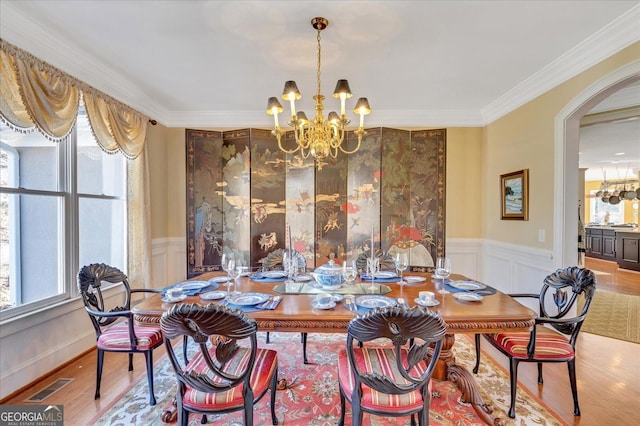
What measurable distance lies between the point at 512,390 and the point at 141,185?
4176 millimetres

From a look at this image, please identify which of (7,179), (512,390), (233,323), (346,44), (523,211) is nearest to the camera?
(233,323)

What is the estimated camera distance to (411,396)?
4.88ft

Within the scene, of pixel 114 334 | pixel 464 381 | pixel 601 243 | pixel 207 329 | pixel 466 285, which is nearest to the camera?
pixel 207 329

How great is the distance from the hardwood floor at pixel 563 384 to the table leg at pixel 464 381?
0.54 meters

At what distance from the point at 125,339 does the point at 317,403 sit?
1475mm

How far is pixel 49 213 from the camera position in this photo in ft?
8.53

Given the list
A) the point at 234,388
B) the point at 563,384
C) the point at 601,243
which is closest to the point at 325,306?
the point at 234,388

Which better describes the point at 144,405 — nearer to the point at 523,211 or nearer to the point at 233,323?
the point at 233,323

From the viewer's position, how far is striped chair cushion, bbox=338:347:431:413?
1462 millimetres

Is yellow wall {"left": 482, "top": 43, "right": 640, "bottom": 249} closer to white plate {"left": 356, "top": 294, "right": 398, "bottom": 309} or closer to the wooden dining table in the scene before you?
the wooden dining table

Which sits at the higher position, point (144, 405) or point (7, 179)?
point (7, 179)

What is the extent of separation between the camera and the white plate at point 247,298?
74.0 inches

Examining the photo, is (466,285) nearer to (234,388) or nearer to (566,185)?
(566,185)

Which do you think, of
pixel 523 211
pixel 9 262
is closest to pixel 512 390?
pixel 523 211
